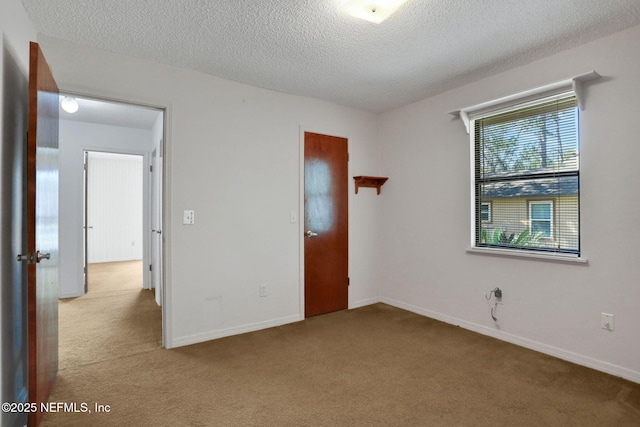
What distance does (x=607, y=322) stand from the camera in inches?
94.6

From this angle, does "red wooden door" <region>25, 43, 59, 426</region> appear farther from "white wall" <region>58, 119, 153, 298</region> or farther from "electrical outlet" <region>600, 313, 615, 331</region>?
"electrical outlet" <region>600, 313, 615, 331</region>

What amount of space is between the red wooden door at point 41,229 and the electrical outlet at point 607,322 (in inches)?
142

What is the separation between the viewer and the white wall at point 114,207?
7574 mm

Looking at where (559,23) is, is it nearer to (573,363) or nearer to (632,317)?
(632,317)

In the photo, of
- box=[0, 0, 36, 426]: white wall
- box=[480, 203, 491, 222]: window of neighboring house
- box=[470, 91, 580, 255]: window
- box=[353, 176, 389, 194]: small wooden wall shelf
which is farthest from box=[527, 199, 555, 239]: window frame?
box=[0, 0, 36, 426]: white wall

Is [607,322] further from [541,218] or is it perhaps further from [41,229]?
[41,229]

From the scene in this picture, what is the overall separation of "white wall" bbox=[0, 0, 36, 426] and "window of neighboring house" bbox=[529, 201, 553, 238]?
11.9ft

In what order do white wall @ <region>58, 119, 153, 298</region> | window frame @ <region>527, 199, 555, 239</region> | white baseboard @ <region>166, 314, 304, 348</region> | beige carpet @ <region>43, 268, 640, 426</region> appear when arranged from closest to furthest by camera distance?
beige carpet @ <region>43, 268, 640, 426</region>, window frame @ <region>527, 199, 555, 239</region>, white baseboard @ <region>166, 314, 304, 348</region>, white wall @ <region>58, 119, 153, 298</region>

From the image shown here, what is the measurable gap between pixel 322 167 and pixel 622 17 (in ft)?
8.77

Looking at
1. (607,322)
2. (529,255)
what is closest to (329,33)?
(529,255)

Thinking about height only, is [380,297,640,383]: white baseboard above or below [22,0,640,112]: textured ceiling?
below

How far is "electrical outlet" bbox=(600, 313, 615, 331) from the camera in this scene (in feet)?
7.81

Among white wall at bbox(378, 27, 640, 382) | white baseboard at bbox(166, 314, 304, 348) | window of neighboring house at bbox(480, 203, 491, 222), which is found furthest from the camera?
window of neighboring house at bbox(480, 203, 491, 222)

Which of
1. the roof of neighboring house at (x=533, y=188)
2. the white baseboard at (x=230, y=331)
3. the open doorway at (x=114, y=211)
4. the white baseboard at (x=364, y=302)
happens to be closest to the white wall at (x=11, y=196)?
Result: the white baseboard at (x=230, y=331)
